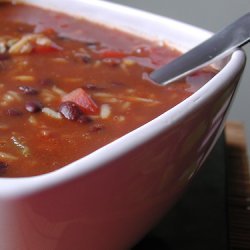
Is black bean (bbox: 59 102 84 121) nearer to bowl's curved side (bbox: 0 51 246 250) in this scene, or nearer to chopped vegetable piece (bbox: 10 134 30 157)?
chopped vegetable piece (bbox: 10 134 30 157)

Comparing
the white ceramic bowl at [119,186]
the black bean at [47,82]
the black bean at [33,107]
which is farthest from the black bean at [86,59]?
the white ceramic bowl at [119,186]

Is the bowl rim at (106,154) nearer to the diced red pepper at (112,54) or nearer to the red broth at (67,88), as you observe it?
the red broth at (67,88)

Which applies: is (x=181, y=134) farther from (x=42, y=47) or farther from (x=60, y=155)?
(x=42, y=47)

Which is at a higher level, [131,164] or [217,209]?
[131,164]

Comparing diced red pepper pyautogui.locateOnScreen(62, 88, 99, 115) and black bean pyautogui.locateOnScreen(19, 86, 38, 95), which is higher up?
diced red pepper pyautogui.locateOnScreen(62, 88, 99, 115)

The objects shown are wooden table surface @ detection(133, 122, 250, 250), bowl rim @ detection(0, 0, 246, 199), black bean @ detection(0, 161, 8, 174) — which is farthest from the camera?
wooden table surface @ detection(133, 122, 250, 250)

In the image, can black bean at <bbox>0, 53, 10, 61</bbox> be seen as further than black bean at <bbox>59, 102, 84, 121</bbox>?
Yes

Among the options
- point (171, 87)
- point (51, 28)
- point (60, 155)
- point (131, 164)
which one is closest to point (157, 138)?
point (131, 164)

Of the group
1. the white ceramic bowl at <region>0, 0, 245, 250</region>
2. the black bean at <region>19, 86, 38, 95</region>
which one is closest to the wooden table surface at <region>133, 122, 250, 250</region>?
the white ceramic bowl at <region>0, 0, 245, 250</region>
